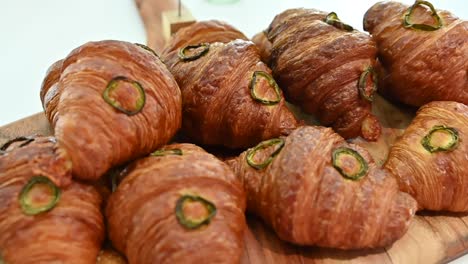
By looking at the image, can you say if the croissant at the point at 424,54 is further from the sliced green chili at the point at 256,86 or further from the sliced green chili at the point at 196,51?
the sliced green chili at the point at 196,51

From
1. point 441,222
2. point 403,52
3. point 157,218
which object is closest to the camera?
point 157,218

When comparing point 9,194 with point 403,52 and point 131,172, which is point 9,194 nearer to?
point 131,172

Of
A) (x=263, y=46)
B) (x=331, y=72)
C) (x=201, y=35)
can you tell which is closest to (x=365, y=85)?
(x=331, y=72)

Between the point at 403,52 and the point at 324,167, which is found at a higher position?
the point at 403,52

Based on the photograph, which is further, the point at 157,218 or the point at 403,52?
the point at 403,52

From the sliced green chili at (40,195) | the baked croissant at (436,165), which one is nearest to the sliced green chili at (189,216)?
the sliced green chili at (40,195)

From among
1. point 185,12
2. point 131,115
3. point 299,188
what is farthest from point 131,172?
point 185,12
